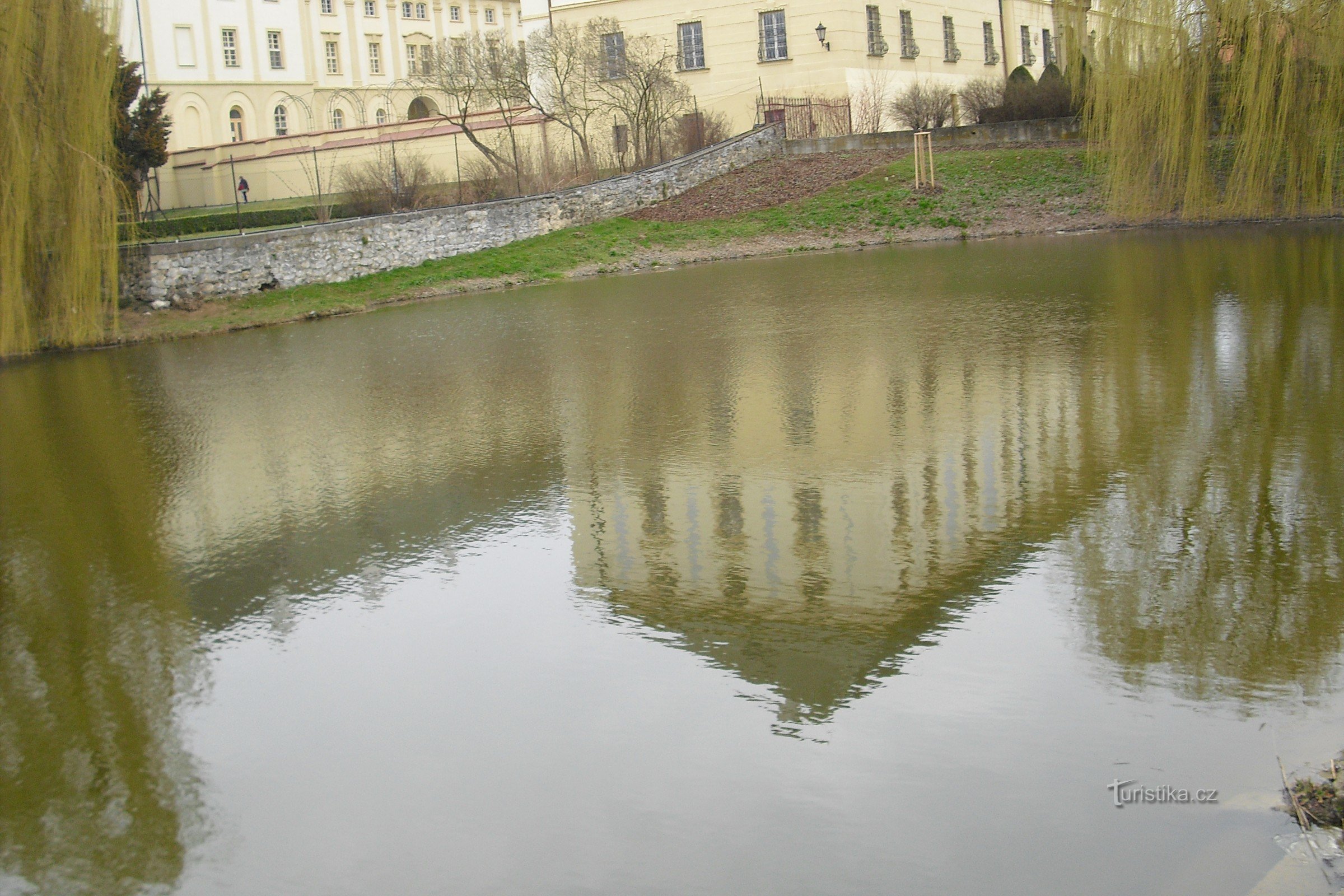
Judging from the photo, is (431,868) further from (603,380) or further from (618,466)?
(603,380)

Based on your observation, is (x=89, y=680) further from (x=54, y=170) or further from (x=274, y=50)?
(x=274, y=50)

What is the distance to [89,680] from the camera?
249 inches

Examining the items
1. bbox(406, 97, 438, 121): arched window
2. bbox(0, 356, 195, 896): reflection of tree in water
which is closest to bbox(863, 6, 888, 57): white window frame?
bbox(406, 97, 438, 121): arched window

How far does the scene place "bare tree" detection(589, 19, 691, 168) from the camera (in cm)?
3575

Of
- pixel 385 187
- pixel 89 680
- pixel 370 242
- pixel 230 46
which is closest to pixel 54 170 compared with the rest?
pixel 370 242

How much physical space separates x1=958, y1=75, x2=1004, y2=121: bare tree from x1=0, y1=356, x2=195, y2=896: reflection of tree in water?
29985 mm

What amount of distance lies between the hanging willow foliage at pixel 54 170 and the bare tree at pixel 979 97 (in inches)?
1018

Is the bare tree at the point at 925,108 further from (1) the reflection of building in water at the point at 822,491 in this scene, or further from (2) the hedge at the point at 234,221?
(1) the reflection of building in water at the point at 822,491

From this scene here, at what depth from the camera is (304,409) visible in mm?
13023

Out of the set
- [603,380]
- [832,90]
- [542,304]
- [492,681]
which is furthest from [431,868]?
[832,90]

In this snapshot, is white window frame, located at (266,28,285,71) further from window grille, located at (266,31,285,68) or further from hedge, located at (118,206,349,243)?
hedge, located at (118,206,349,243)

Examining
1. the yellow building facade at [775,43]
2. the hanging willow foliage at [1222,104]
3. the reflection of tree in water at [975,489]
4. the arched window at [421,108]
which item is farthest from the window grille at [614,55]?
the arched window at [421,108]

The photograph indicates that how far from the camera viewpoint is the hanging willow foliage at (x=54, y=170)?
599 inches
